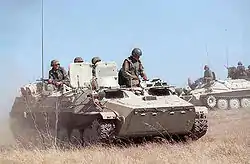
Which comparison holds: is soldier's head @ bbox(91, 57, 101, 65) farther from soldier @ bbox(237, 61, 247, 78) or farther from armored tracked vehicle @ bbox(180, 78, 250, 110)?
soldier @ bbox(237, 61, 247, 78)

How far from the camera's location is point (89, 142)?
1198 centimetres

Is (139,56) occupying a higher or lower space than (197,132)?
higher

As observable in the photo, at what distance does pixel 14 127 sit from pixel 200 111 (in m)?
5.99

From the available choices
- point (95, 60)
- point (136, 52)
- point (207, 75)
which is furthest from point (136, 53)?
point (207, 75)

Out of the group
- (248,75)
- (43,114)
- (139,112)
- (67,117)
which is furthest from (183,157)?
(248,75)

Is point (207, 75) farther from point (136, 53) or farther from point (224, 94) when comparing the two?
point (136, 53)

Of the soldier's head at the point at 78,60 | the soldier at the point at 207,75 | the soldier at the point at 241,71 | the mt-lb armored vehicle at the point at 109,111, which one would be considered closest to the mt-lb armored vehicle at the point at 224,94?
the soldier at the point at 207,75

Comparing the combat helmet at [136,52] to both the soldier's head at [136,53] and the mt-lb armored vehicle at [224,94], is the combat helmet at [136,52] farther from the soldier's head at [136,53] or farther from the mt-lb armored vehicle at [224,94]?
the mt-lb armored vehicle at [224,94]

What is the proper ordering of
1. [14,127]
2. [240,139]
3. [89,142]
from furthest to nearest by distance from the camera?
[14,127], [89,142], [240,139]

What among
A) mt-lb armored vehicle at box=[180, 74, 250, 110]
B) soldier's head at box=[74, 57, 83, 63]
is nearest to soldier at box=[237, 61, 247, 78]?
mt-lb armored vehicle at box=[180, 74, 250, 110]

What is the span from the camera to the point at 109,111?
1178cm

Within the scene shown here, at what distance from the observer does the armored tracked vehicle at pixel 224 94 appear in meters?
25.9

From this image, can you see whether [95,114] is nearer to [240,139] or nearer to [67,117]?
[67,117]

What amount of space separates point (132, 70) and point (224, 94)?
13198mm
